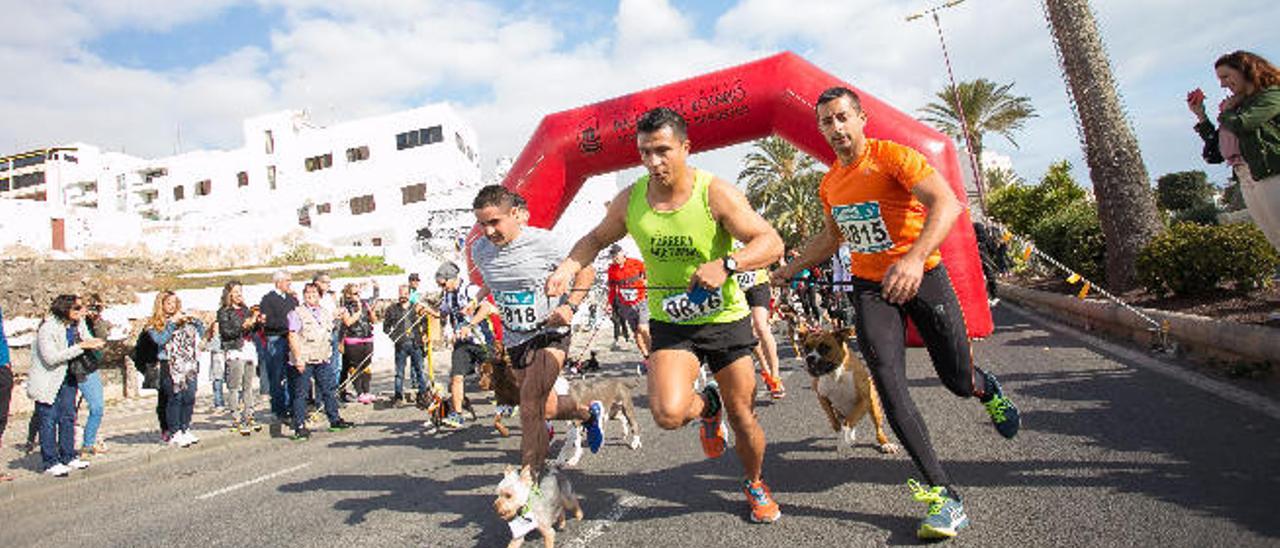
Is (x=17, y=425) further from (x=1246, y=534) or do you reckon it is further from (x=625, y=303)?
(x=1246, y=534)

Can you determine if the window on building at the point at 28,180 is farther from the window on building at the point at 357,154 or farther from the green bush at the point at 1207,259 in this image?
the green bush at the point at 1207,259

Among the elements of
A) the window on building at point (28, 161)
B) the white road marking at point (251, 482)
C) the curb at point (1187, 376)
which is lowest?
the curb at point (1187, 376)

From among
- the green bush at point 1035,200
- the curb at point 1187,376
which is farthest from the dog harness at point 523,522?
the green bush at point 1035,200

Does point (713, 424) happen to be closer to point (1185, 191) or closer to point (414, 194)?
point (1185, 191)

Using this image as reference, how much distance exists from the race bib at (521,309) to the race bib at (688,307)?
1.32 metres

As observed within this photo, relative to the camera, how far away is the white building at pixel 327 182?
159 feet

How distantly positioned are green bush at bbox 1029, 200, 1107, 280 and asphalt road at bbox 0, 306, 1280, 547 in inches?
249

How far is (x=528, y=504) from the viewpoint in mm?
3766

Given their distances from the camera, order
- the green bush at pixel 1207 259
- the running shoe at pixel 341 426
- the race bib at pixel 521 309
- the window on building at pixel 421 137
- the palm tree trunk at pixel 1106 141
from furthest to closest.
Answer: the window on building at pixel 421 137 → the palm tree trunk at pixel 1106 141 → the running shoe at pixel 341 426 → the green bush at pixel 1207 259 → the race bib at pixel 521 309

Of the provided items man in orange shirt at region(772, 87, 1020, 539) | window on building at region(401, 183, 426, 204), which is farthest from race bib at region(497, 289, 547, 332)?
window on building at region(401, 183, 426, 204)

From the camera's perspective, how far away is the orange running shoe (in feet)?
12.6

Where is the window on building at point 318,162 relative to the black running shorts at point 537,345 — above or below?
above

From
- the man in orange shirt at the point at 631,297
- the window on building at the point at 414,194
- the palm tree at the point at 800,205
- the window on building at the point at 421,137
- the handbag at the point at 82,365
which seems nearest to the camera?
the handbag at the point at 82,365

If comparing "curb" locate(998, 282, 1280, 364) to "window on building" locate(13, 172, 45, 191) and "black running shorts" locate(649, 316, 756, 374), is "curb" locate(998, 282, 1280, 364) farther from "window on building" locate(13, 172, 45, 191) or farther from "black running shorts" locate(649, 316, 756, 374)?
"window on building" locate(13, 172, 45, 191)
